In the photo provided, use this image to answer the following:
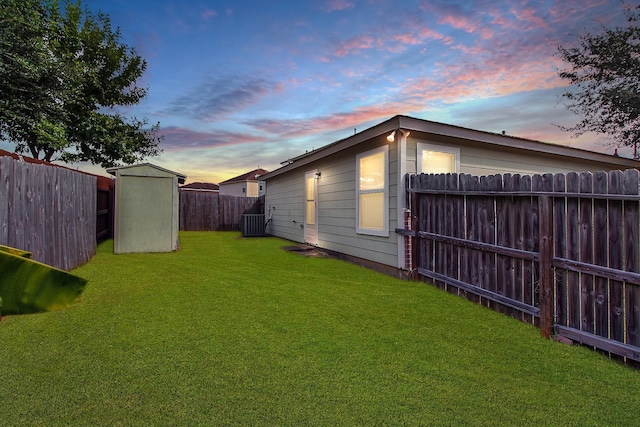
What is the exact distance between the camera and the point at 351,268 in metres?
6.88

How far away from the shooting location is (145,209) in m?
8.77

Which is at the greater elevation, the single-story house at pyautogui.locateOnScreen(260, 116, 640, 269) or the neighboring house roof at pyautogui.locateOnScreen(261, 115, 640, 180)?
the neighboring house roof at pyautogui.locateOnScreen(261, 115, 640, 180)

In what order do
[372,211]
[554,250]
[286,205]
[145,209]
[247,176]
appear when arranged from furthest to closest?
[247,176] < [286,205] < [145,209] < [372,211] < [554,250]

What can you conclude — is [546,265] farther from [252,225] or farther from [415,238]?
[252,225]

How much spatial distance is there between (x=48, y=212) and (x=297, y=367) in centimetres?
512

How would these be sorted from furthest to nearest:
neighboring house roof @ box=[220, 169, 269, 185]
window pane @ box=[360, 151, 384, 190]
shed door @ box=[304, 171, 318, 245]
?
neighboring house roof @ box=[220, 169, 269, 185] → shed door @ box=[304, 171, 318, 245] → window pane @ box=[360, 151, 384, 190]

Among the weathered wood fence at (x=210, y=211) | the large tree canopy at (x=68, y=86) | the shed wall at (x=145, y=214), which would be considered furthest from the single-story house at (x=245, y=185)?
the shed wall at (x=145, y=214)

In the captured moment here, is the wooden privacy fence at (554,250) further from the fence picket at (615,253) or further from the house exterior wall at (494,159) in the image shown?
the house exterior wall at (494,159)

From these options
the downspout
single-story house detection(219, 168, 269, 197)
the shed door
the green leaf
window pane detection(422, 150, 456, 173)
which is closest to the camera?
the green leaf

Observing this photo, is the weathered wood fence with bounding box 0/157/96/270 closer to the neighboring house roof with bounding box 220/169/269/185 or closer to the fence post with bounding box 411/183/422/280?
the fence post with bounding box 411/183/422/280

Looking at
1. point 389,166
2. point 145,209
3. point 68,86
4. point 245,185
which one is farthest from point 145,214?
point 245,185

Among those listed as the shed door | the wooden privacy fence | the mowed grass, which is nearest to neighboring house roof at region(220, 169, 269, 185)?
the shed door

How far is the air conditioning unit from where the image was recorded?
1396 centimetres

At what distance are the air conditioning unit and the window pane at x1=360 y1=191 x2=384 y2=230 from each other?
25.5 ft
